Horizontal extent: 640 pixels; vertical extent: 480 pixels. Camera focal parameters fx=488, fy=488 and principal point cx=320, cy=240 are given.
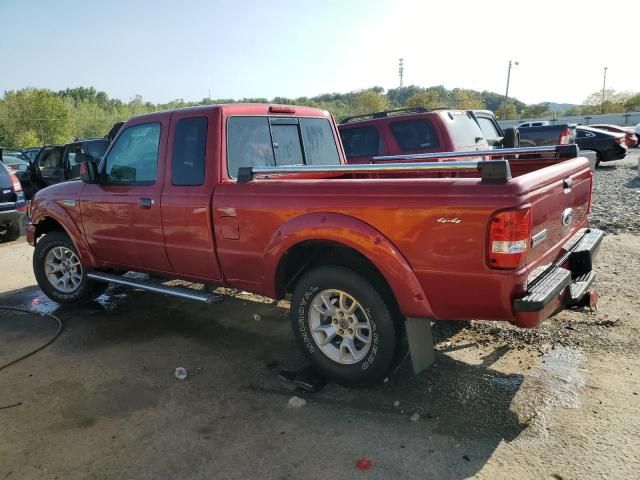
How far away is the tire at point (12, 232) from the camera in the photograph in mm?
8977

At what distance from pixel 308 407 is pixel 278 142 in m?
2.34

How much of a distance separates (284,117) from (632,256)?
4.80 metres

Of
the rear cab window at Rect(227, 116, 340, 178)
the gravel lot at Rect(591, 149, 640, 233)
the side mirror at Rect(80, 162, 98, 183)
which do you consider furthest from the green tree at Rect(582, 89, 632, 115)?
the side mirror at Rect(80, 162, 98, 183)

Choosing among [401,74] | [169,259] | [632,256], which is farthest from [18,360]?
[401,74]

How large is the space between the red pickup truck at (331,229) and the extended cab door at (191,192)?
0.01 metres

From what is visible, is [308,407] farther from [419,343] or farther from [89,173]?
[89,173]

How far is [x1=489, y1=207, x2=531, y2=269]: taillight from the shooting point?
262 centimetres

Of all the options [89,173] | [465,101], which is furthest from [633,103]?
[89,173]

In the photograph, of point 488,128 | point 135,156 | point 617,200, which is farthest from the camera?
point 617,200

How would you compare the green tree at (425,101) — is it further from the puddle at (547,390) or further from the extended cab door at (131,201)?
the puddle at (547,390)

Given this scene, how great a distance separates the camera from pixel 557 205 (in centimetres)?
320

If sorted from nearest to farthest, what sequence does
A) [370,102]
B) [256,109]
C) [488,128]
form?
[256,109] < [488,128] < [370,102]

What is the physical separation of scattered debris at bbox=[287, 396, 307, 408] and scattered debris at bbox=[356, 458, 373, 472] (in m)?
0.71

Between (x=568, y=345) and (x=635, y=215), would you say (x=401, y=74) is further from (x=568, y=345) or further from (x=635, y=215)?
(x=568, y=345)
